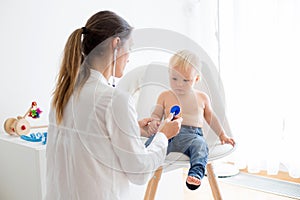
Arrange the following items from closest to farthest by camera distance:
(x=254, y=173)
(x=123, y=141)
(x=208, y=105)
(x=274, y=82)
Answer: (x=123, y=141)
(x=208, y=105)
(x=274, y=82)
(x=254, y=173)

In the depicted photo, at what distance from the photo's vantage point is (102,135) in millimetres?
835

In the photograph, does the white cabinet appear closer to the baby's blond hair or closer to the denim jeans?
the denim jeans

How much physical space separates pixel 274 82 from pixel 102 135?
1496mm

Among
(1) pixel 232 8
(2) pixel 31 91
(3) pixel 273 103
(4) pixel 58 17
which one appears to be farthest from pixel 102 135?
(1) pixel 232 8

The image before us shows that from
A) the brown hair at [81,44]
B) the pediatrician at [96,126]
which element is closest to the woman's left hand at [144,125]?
the pediatrician at [96,126]

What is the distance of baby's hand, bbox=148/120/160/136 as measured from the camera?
103cm

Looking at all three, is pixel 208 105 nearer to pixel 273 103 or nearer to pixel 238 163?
pixel 273 103

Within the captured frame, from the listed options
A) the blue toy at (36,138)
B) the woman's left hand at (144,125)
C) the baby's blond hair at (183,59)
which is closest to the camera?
the baby's blond hair at (183,59)

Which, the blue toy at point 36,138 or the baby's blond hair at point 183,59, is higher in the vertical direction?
the baby's blond hair at point 183,59

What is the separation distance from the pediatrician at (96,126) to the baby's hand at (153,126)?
0.09m

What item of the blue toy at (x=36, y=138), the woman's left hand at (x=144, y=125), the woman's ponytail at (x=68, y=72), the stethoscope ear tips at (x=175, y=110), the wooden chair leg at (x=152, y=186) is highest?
the woman's ponytail at (x=68, y=72)

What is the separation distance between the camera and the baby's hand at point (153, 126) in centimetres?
103

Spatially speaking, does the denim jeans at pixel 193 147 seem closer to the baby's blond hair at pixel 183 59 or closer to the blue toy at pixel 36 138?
the baby's blond hair at pixel 183 59

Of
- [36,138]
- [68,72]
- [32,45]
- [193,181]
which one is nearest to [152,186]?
[193,181]
